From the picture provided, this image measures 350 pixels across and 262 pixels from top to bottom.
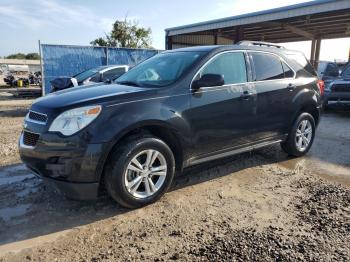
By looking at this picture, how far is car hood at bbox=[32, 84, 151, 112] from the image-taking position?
3.53 meters

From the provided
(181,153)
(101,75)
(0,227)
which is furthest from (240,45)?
(101,75)

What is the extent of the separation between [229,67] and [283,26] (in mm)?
16503

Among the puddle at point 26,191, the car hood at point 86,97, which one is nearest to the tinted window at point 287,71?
the car hood at point 86,97

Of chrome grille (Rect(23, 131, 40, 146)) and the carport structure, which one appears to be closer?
chrome grille (Rect(23, 131, 40, 146))

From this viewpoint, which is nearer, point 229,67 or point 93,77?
point 229,67

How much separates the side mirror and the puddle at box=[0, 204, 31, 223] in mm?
2398

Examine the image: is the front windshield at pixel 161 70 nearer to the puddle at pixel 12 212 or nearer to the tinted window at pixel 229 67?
the tinted window at pixel 229 67

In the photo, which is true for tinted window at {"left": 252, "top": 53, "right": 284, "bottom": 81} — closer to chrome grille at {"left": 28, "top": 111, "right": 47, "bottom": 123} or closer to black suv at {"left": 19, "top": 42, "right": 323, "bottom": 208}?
black suv at {"left": 19, "top": 42, "right": 323, "bottom": 208}

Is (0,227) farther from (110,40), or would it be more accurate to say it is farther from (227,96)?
(110,40)

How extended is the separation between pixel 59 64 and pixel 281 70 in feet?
41.5

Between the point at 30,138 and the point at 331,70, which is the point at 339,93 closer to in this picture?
the point at 331,70

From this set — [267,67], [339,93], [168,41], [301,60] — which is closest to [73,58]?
[168,41]

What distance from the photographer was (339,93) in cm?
1069

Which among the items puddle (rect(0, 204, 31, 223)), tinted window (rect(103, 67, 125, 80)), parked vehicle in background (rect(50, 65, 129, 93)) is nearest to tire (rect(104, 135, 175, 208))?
puddle (rect(0, 204, 31, 223))
